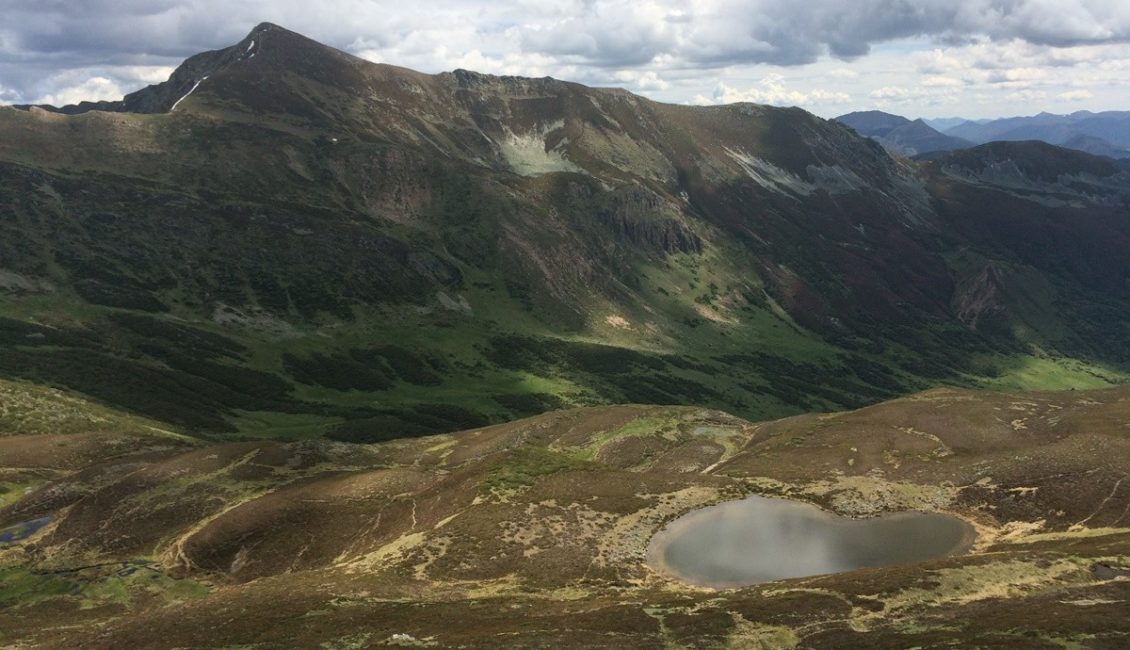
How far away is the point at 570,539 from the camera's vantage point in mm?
63562

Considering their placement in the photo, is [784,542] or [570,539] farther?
[570,539]

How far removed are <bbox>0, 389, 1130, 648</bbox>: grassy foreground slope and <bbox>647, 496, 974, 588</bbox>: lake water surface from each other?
182 centimetres

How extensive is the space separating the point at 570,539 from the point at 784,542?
19155mm

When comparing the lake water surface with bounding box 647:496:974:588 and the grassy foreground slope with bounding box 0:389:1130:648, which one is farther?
the lake water surface with bounding box 647:496:974:588

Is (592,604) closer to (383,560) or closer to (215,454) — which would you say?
(383,560)

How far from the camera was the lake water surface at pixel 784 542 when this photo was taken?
57.5 m

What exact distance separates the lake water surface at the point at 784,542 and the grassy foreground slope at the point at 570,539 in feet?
5.98

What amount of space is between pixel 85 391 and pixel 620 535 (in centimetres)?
12744

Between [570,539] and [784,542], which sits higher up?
[570,539]

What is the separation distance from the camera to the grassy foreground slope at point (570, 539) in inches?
1769

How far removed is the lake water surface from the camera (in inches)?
2263

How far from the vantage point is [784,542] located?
62.6 metres

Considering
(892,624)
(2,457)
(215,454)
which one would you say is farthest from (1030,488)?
(2,457)

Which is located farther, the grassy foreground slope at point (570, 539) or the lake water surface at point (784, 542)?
the lake water surface at point (784, 542)
